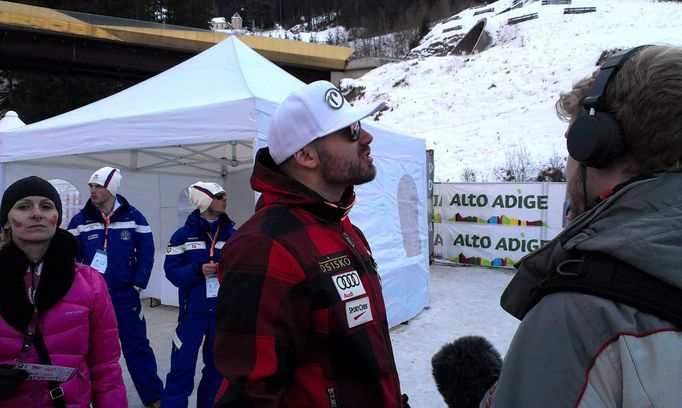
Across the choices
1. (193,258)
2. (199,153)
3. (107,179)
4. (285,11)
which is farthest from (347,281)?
(285,11)

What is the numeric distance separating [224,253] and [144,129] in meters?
3.57

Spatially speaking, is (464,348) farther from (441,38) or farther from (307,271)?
(441,38)

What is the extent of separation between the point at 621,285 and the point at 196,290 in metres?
3.64

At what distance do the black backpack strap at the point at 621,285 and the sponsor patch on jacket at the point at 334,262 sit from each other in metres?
0.67

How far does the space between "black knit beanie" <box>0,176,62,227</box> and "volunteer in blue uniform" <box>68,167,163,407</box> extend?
2.11 metres

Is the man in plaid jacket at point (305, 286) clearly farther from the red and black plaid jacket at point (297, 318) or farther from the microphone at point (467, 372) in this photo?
the microphone at point (467, 372)

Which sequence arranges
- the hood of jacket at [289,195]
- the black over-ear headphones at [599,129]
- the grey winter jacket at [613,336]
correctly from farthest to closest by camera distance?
the hood of jacket at [289,195] → the black over-ear headphones at [599,129] → the grey winter jacket at [613,336]

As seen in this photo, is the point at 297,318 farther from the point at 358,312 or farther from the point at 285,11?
the point at 285,11

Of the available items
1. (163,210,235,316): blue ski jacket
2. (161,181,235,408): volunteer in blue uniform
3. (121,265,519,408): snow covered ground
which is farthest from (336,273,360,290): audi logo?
(121,265,519,408): snow covered ground

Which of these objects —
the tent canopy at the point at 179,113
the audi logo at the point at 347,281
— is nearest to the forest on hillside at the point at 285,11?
the tent canopy at the point at 179,113

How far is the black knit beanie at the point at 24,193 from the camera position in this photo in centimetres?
219

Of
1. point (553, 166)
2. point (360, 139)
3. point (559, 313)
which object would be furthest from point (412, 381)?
point (553, 166)

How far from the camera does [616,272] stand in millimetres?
798

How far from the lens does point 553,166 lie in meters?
15.9
